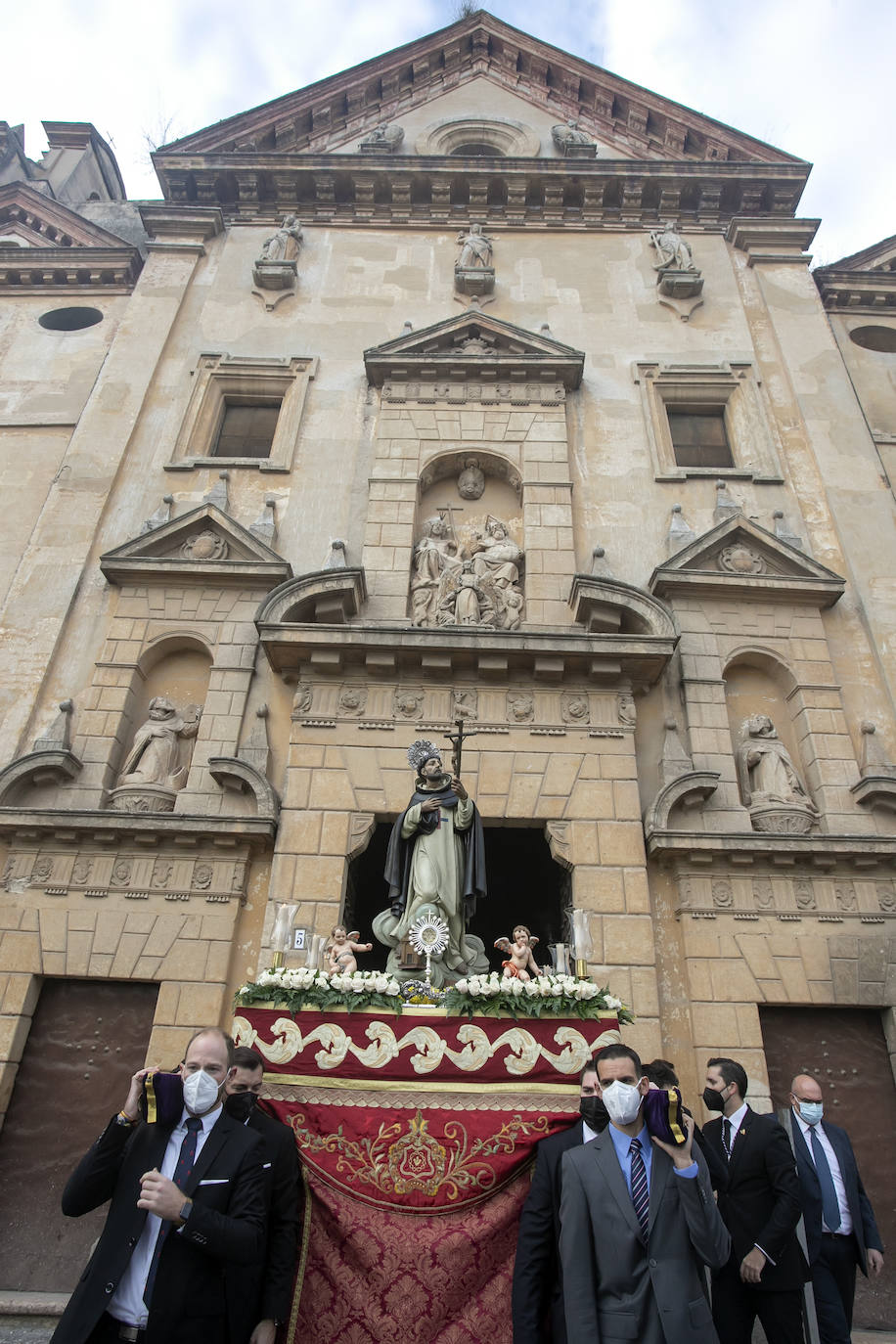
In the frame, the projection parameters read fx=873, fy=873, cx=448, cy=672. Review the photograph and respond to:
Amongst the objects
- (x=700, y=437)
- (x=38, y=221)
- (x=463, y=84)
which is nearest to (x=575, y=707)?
(x=700, y=437)

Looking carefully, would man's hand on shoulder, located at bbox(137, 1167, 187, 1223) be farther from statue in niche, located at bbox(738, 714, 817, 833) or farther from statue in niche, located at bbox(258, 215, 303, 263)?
statue in niche, located at bbox(258, 215, 303, 263)

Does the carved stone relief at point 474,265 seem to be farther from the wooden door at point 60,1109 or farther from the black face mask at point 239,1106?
the black face mask at point 239,1106

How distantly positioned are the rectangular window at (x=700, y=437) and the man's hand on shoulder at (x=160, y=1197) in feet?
44.4

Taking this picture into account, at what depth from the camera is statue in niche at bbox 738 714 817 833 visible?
10.9 metres

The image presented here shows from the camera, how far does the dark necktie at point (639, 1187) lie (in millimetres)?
4051

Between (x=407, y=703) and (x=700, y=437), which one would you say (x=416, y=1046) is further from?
(x=700, y=437)

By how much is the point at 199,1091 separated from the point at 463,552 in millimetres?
10244

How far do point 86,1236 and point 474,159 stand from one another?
62.2ft

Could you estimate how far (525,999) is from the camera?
6.03 m

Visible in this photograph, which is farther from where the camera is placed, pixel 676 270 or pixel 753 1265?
pixel 676 270

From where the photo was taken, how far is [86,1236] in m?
8.86

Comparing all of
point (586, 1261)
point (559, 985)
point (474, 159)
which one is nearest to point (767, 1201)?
point (559, 985)

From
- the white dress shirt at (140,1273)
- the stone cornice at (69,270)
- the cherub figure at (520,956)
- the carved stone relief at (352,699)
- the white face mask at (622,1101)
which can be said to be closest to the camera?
the white dress shirt at (140,1273)

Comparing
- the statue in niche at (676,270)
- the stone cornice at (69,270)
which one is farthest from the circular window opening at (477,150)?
the stone cornice at (69,270)
